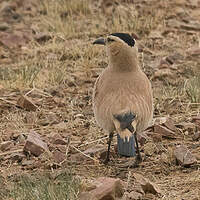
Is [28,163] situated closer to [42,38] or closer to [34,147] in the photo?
[34,147]

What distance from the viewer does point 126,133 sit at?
456 centimetres

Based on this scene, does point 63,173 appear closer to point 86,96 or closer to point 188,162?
point 188,162

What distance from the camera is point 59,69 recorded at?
7520 millimetres

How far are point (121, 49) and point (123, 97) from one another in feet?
1.28

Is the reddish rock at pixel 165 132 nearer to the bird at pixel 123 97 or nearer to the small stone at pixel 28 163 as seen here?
the bird at pixel 123 97

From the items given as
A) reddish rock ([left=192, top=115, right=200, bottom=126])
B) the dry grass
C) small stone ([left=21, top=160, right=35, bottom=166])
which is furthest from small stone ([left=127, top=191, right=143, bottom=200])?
reddish rock ([left=192, top=115, right=200, bottom=126])

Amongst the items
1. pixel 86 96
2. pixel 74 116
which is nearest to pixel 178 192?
pixel 74 116

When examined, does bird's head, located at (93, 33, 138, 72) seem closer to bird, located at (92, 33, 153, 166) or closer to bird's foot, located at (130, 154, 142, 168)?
bird, located at (92, 33, 153, 166)

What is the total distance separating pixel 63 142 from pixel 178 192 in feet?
4.80

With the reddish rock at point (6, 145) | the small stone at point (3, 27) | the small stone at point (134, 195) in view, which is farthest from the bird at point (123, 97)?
the small stone at point (3, 27)

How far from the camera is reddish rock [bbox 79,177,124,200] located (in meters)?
3.97

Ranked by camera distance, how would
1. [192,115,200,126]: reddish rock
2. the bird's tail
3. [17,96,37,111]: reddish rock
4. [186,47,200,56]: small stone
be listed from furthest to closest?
[186,47,200,56]: small stone, [17,96,37,111]: reddish rock, [192,115,200,126]: reddish rock, the bird's tail

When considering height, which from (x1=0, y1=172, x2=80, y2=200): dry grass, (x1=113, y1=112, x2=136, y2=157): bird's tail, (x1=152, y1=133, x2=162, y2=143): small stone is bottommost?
(x1=152, y1=133, x2=162, y2=143): small stone

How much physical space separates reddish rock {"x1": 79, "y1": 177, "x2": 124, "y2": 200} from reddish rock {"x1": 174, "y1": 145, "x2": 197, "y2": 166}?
32.1 inches
